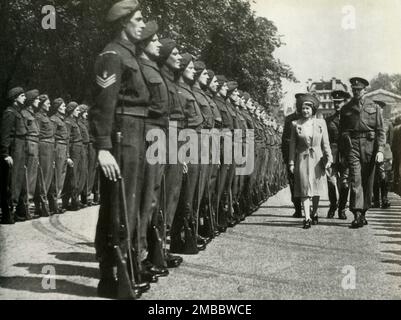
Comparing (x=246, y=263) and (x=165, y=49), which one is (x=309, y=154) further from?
(x=165, y=49)

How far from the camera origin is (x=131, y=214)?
680cm

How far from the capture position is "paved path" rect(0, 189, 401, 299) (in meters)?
6.90

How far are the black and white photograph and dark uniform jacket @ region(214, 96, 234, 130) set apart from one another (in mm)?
31

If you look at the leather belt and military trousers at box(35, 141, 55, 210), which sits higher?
the leather belt

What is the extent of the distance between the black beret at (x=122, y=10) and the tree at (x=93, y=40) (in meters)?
4.55

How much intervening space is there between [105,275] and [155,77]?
1881 millimetres

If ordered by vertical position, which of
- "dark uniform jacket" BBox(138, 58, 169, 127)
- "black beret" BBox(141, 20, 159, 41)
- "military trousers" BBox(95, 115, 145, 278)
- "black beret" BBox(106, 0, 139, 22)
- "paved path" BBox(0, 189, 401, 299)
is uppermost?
"black beret" BBox(106, 0, 139, 22)

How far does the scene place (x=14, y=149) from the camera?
12969mm

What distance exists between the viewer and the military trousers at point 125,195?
6391 millimetres

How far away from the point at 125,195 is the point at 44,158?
785 cm

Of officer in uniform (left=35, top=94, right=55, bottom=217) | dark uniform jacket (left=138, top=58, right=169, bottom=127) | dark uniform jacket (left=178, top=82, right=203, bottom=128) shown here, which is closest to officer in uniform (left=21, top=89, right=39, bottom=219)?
officer in uniform (left=35, top=94, right=55, bottom=217)

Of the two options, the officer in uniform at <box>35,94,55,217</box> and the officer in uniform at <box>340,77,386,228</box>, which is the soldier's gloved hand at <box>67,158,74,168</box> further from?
the officer in uniform at <box>340,77,386,228</box>

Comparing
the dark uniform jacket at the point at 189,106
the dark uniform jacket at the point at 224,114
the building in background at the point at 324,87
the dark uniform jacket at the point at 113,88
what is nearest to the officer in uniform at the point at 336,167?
the building in background at the point at 324,87
